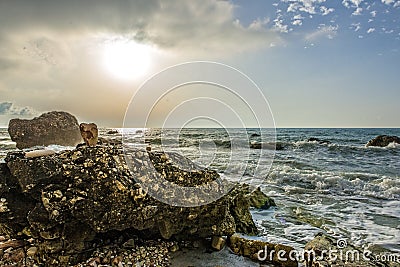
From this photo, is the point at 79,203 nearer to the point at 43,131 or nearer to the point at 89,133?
the point at 89,133

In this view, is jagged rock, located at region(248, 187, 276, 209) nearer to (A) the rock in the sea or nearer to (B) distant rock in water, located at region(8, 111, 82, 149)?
(A) the rock in the sea

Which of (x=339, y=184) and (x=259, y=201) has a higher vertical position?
(x=259, y=201)

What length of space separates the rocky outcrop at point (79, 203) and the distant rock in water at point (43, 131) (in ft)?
72.9

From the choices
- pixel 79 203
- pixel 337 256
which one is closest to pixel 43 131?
pixel 79 203

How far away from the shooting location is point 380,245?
18.0 feet

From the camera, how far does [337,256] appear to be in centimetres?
459

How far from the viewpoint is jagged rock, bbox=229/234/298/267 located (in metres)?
4.32

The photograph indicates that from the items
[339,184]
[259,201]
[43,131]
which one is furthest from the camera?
[43,131]

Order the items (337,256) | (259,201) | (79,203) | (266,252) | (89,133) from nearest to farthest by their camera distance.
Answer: (79,203)
(266,252)
(337,256)
(259,201)
(89,133)

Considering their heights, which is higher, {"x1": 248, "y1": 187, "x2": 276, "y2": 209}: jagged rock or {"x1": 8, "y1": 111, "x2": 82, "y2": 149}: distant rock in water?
{"x1": 8, "y1": 111, "x2": 82, "y2": 149}: distant rock in water

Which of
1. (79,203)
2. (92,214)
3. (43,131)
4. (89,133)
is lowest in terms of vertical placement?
(92,214)

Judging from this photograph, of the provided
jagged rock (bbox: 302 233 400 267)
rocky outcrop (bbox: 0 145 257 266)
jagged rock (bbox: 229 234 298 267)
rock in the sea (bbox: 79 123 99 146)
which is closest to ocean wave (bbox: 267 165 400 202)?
jagged rock (bbox: 302 233 400 267)

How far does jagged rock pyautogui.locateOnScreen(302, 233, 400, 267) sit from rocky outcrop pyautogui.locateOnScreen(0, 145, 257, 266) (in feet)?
6.13

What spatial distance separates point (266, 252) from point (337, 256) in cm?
121
